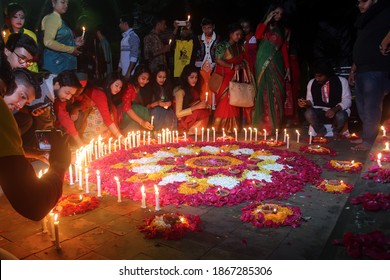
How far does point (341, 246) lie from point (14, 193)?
2.39 meters

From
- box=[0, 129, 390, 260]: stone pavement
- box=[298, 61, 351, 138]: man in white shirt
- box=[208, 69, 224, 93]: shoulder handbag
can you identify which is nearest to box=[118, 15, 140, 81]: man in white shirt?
box=[208, 69, 224, 93]: shoulder handbag

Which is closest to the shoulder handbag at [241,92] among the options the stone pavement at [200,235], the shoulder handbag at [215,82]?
the shoulder handbag at [215,82]

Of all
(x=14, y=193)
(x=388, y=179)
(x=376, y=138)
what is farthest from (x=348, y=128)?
(x=14, y=193)

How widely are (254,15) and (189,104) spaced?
14.5ft

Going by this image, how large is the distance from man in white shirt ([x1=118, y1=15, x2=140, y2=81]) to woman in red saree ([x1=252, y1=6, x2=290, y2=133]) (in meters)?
3.03

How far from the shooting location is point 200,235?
3.85 meters

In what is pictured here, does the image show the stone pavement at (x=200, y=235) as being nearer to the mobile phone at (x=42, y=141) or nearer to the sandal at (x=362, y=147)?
the mobile phone at (x=42, y=141)

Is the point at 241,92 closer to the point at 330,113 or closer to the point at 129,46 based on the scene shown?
the point at 330,113

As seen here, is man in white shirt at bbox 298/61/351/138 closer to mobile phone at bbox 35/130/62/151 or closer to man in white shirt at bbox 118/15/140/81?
man in white shirt at bbox 118/15/140/81

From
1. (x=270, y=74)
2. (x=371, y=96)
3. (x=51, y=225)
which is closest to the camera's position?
(x=51, y=225)

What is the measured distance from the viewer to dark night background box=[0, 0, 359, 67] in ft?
36.7

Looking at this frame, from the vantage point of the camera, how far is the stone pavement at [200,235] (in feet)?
11.3

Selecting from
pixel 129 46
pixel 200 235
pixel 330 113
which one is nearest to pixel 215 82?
pixel 129 46

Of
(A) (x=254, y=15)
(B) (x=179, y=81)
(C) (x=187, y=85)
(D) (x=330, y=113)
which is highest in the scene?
(A) (x=254, y=15)
